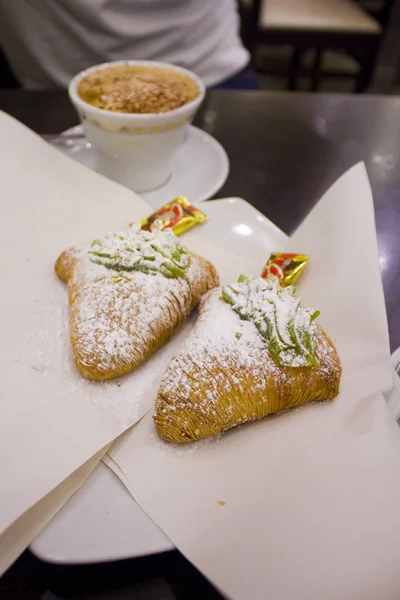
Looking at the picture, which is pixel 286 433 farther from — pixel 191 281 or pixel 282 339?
pixel 191 281

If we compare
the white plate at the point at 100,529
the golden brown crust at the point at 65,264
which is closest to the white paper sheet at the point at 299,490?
the white plate at the point at 100,529

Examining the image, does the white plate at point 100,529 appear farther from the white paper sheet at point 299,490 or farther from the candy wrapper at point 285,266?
the candy wrapper at point 285,266

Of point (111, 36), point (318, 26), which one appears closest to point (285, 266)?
point (111, 36)

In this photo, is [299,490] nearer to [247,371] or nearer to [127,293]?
[247,371]

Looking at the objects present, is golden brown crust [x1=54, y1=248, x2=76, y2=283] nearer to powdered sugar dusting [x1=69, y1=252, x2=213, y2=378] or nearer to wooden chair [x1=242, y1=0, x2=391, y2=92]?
powdered sugar dusting [x1=69, y1=252, x2=213, y2=378]

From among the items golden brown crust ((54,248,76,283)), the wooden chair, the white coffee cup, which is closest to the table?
the white coffee cup

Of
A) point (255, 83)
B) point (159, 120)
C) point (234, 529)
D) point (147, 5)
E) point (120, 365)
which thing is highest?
point (147, 5)

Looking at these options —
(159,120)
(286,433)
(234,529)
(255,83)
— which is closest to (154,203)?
(159,120)
